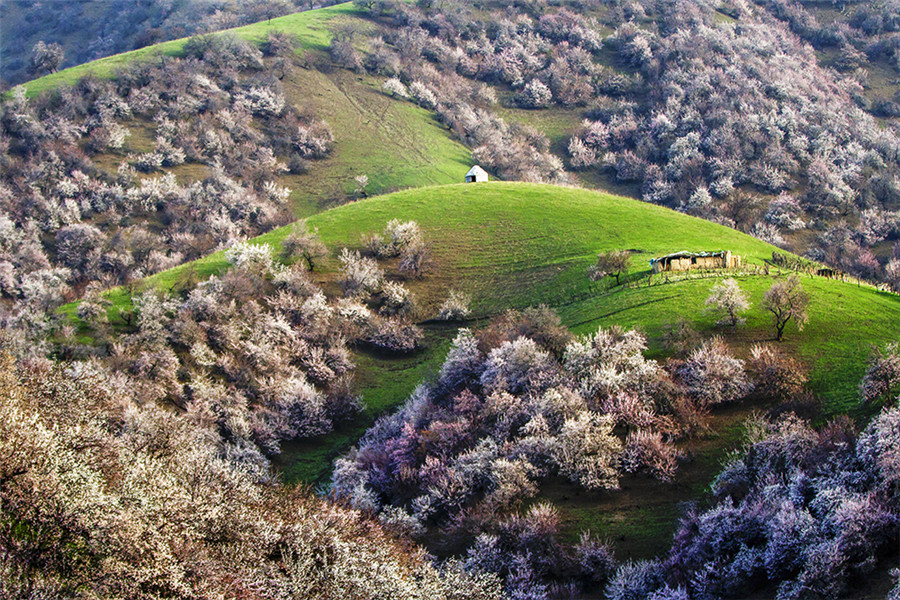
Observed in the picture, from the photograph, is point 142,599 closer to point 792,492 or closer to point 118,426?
point 118,426

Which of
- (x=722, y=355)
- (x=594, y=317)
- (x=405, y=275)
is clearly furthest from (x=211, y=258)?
(x=722, y=355)

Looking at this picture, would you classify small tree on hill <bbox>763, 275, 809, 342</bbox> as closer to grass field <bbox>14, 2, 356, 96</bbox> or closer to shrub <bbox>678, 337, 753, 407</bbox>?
shrub <bbox>678, 337, 753, 407</bbox>

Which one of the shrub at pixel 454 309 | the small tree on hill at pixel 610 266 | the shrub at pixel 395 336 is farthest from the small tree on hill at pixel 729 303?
the shrub at pixel 395 336

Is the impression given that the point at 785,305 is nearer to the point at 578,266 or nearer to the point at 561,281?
the point at 561,281

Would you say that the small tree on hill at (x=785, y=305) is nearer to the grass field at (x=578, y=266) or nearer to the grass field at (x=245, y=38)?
the grass field at (x=578, y=266)

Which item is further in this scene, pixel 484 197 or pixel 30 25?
pixel 30 25

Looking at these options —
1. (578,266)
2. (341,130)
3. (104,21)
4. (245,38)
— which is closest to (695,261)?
(578,266)
